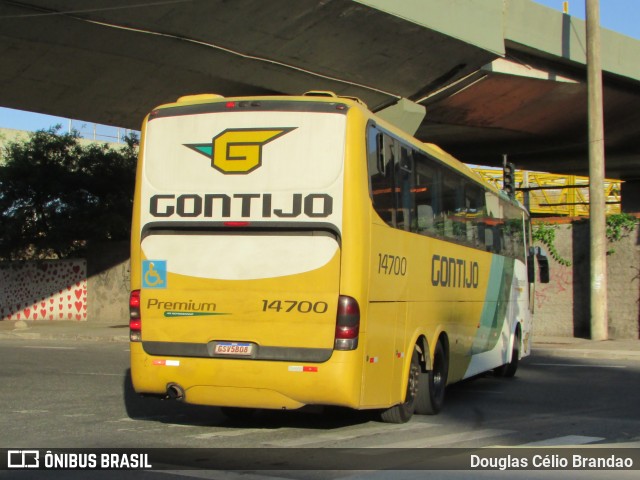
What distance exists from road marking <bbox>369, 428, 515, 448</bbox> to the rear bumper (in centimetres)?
65

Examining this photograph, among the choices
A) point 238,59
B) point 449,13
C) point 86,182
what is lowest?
point 86,182

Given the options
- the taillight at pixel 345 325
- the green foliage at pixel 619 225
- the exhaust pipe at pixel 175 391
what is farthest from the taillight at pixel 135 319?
the green foliage at pixel 619 225

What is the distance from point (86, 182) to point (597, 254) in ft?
60.2

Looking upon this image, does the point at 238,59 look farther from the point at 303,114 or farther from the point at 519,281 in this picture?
the point at 303,114

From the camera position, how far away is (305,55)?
22.9 metres

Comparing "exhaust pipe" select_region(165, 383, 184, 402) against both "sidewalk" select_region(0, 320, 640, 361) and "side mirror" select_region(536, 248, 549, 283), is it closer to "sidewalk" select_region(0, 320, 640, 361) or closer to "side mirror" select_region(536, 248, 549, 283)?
"side mirror" select_region(536, 248, 549, 283)

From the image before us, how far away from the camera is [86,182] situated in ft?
105

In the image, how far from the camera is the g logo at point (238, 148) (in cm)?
895

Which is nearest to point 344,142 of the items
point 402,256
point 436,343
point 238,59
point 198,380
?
point 402,256

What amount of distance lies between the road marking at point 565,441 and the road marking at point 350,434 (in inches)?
58.5

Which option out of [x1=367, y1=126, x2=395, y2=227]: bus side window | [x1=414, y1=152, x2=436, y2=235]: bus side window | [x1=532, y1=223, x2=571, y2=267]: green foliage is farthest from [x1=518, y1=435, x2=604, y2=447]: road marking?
[x1=532, y1=223, x2=571, y2=267]: green foliage

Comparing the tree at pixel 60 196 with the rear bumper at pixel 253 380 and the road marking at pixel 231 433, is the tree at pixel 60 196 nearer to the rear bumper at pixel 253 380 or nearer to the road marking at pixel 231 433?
the road marking at pixel 231 433

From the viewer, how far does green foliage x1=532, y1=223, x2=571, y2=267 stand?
26.2 m

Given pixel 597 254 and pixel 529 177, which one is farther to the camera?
pixel 529 177
